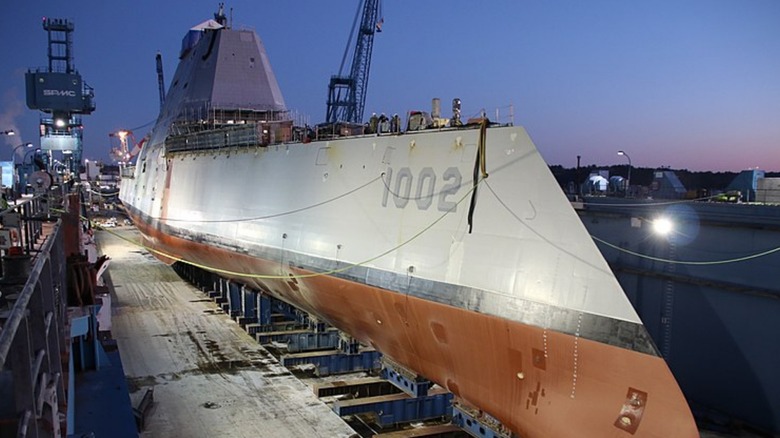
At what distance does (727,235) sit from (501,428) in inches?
259

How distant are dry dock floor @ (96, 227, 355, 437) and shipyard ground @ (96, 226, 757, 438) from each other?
0.02 metres

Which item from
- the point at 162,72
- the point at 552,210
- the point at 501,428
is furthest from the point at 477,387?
the point at 162,72

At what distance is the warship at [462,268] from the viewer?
21.2 ft

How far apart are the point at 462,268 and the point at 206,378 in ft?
23.7

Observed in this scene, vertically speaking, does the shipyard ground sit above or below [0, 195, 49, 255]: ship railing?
below

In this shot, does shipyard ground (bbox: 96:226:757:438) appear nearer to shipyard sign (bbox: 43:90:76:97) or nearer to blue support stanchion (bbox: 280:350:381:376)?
blue support stanchion (bbox: 280:350:381:376)

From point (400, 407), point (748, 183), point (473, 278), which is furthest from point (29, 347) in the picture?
point (748, 183)

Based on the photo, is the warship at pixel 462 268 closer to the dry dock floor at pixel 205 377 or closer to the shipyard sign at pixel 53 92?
the dry dock floor at pixel 205 377

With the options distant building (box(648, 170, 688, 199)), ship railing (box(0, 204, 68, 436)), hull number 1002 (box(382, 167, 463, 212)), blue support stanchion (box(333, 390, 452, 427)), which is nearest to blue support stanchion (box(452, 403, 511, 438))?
blue support stanchion (box(333, 390, 452, 427))

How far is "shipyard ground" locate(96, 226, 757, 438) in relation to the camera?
9875mm

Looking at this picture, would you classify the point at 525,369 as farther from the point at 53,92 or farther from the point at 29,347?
the point at 53,92

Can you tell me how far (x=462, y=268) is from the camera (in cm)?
802

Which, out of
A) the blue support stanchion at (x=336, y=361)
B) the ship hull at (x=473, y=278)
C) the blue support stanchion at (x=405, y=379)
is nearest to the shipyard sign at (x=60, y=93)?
the ship hull at (x=473, y=278)

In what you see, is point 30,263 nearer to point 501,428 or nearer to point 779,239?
point 501,428
